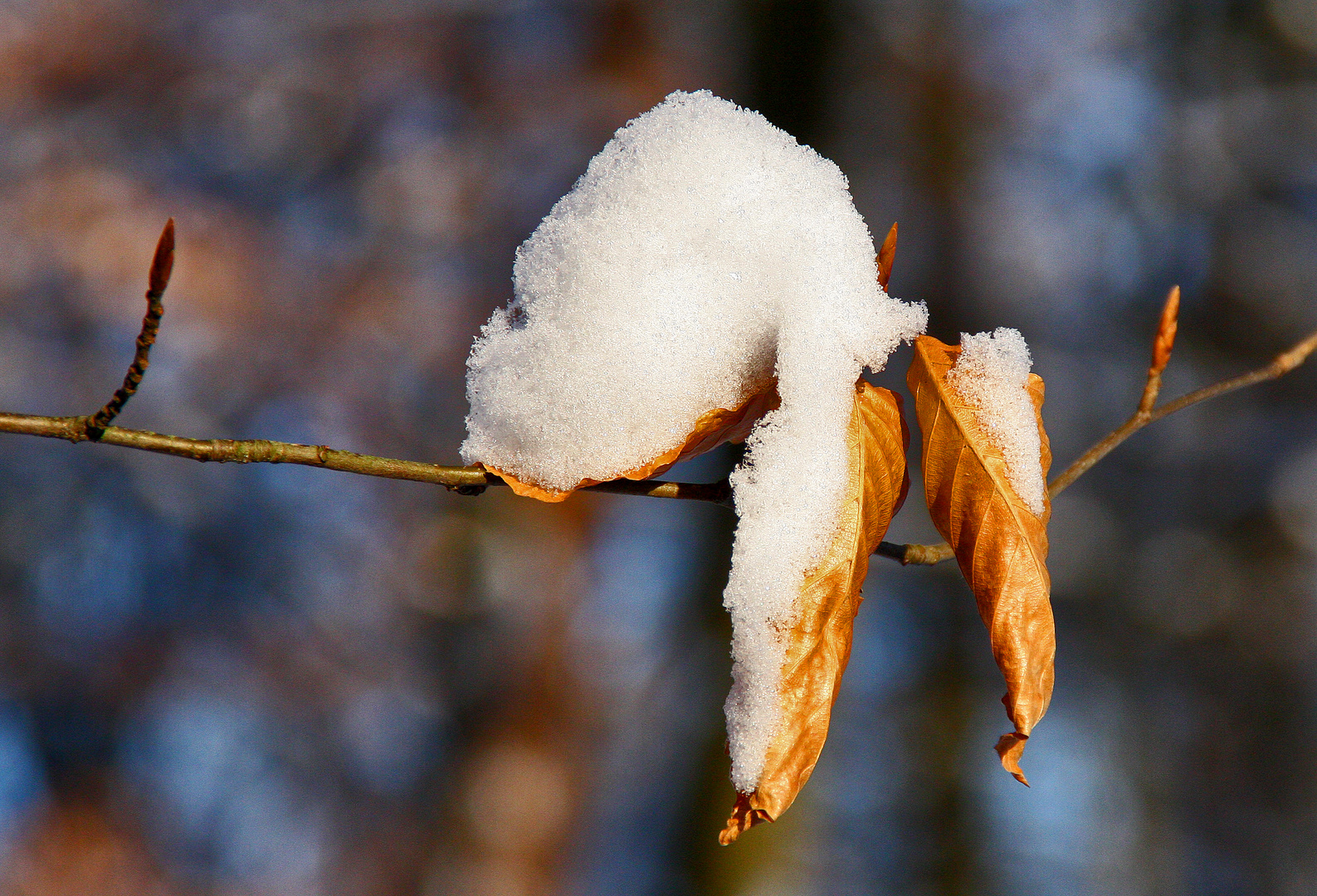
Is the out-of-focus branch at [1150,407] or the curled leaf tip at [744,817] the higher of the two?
the out-of-focus branch at [1150,407]

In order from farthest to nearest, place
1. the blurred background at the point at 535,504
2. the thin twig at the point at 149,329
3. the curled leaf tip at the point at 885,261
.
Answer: the blurred background at the point at 535,504, the curled leaf tip at the point at 885,261, the thin twig at the point at 149,329

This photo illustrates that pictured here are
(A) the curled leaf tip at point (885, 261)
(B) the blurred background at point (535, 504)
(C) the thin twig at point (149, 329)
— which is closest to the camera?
(C) the thin twig at point (149, 329)

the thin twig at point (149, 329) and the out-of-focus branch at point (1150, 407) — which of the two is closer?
the thin twig at point (149, 329)

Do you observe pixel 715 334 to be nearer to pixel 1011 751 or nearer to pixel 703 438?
pixel 703 438

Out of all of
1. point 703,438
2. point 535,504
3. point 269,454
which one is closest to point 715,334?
point 703,438

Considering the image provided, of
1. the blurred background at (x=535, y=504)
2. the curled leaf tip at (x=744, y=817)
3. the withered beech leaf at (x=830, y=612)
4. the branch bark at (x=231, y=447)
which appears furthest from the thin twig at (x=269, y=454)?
the blurred background at (x=535, y=504)

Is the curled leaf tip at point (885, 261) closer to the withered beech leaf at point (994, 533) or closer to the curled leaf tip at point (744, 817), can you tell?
the withered beech leaf at point (994, 533)
